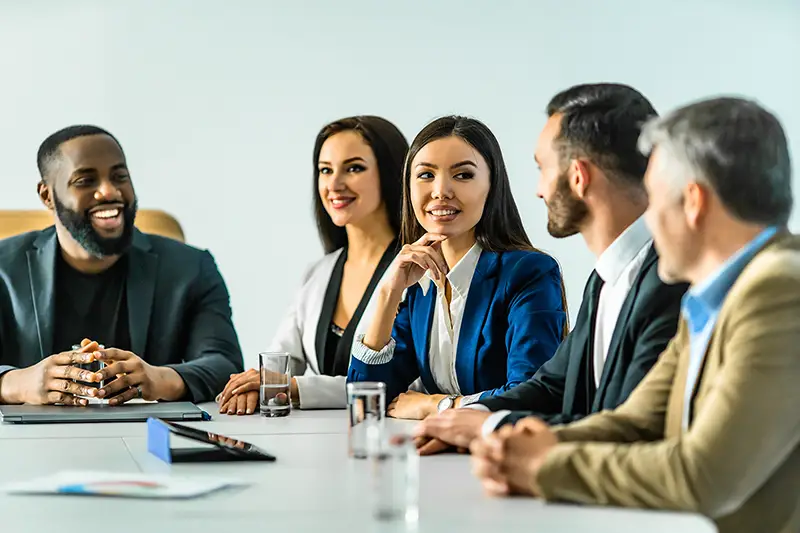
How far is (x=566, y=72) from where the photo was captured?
6121mm

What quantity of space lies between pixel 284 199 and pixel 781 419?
4.85 meters

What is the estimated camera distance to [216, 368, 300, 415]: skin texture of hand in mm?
2803

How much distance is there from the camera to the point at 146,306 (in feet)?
11.5

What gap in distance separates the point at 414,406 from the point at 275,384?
0.33 metres

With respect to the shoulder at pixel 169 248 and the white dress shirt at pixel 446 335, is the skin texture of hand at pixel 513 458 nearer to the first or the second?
the white dress shirt at pixel 446 335

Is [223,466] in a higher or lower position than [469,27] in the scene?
lower

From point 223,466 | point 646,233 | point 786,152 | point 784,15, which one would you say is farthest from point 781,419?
point 784,15

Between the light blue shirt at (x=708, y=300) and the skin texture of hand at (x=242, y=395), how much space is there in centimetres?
140

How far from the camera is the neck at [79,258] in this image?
140 inches

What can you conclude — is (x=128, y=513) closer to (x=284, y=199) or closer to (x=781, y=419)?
(x=781, y=419)

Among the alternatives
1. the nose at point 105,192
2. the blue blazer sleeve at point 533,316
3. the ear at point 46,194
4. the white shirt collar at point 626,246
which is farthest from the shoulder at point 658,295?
the ear at point 46,194

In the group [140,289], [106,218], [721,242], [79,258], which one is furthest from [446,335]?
[721,242]

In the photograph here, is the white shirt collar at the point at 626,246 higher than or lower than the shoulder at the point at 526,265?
higher

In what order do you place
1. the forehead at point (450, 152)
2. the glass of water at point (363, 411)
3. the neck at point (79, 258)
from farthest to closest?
the neck at point (79, 258) < the forehead at point (450, 152) < the glass of water at point (363, 411)
